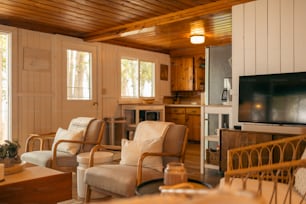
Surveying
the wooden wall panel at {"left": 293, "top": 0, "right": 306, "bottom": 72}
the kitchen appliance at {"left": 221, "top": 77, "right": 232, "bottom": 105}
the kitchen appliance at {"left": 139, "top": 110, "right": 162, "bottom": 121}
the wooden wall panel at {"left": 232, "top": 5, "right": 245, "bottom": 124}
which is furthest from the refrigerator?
the kitchen appliance at {"left": 139, "top": 110, "right": 162, "bottom": 121}

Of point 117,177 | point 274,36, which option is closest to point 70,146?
point 117,177

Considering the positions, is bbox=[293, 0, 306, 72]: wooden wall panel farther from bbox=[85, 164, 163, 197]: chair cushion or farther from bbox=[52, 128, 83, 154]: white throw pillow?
bbox=[52, 128, 83, 154]: white throw pillow

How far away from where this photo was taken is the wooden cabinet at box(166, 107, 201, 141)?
7.02 metres

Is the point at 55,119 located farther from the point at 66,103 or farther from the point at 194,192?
the point at 194,192

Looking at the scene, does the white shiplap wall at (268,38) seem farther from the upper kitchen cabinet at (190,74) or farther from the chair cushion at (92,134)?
the upper kitchen cabinet at (190,74)

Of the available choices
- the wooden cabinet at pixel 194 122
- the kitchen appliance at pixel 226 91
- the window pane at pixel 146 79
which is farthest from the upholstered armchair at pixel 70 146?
the wooden cabinet at pixel 194 122

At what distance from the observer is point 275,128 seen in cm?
326

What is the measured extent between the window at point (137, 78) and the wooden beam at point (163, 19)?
4.14 feet

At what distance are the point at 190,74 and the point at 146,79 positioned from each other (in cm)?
118

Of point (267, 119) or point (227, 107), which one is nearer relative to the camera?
point (267, 119)

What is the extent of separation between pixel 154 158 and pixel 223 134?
1.02 metres

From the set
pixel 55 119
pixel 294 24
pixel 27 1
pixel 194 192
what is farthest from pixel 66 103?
pixel 194 192

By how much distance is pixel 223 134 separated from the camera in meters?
3.38

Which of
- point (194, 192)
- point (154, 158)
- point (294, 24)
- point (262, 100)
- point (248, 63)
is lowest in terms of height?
point (154, 158)
